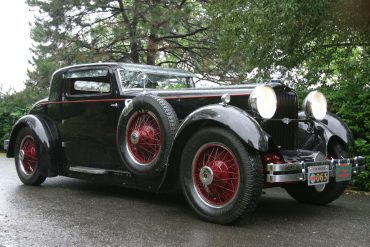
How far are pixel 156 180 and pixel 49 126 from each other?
7.85 feet

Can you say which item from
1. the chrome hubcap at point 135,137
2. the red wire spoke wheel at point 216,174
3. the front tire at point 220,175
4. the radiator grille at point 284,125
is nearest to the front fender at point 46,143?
the chrome hubcap at point 135,137

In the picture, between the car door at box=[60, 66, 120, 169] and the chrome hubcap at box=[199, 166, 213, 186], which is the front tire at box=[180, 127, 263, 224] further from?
the car door at box=[60, 66, 120, 169]

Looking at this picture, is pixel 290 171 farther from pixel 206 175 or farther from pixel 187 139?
pixel 187 139

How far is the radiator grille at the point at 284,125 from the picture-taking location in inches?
205

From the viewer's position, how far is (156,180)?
539 cm

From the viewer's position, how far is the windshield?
20.8 feet

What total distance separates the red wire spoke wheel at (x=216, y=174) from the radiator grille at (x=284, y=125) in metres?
0.69

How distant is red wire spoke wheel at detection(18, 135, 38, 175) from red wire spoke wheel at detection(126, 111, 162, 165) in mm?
2331

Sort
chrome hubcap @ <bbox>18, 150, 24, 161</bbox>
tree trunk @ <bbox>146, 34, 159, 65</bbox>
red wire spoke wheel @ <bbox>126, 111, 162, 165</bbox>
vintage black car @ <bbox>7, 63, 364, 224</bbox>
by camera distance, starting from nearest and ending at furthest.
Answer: vintage black car @ <bbox>7, 63, 364, 224</bbox>
red wire spoke wheel @ <bbox>126, 111, 162, 165</bbox>
chrome hubcap @ <bbox>18, 150, 24, 161</bbox>
tree trunk @ <bbox>146, 34, 159, 65</bbox>

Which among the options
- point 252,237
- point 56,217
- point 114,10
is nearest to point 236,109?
point 252,237

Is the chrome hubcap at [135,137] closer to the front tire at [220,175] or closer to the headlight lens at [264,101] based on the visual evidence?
the front tire at [220,175]

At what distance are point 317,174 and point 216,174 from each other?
1029 mm

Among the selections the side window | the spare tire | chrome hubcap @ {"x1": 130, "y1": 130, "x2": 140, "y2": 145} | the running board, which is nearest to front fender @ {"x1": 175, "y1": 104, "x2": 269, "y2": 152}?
the spare tire

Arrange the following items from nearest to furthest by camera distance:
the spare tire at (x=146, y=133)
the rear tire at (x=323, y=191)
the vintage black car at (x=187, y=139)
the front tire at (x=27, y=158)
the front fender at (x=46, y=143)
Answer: the vintage black car at (x=187, y=139)
the spare tire at (x=146, y=133)
the rear tire at (x=323, y=191)
the front fender at (x=46, y=143)
the front tire at (x=27, y=158)
